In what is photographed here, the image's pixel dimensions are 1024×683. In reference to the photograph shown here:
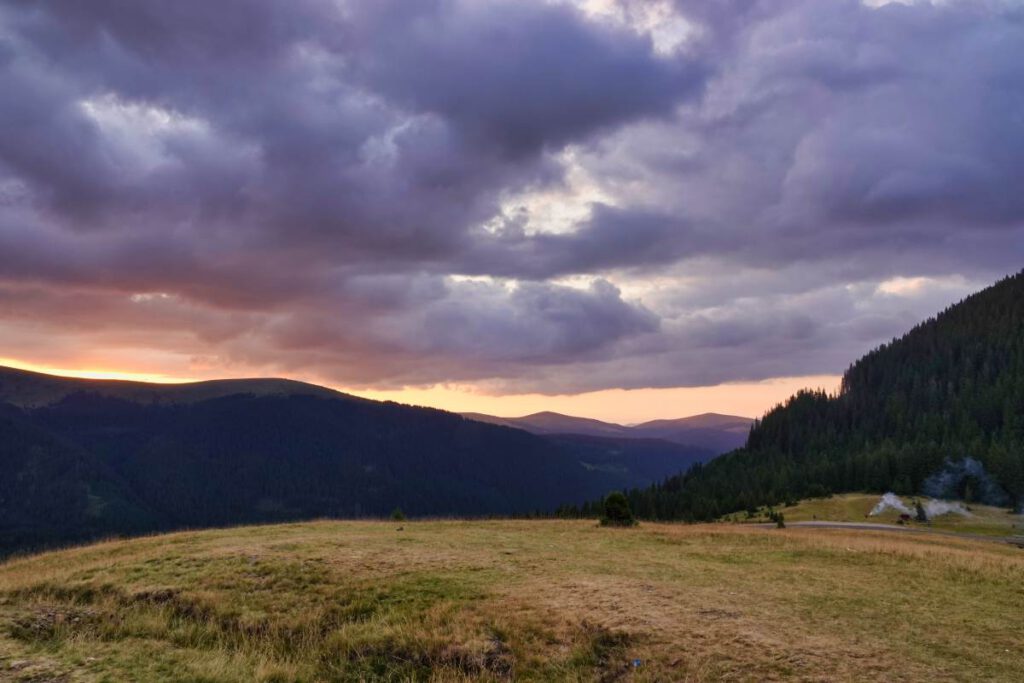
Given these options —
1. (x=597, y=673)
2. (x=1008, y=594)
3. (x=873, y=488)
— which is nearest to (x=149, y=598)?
(x=597, y=673)

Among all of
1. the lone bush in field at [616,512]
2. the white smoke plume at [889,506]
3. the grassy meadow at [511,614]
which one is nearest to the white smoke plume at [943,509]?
the white smoke plume at [889,506]

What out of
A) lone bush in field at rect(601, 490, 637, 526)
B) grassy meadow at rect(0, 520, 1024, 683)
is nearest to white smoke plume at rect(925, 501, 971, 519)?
lone bush in field at rect(601, 490, 637, 526)

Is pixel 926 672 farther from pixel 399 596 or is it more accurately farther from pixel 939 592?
pixel 399 596

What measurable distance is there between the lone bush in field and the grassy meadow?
1302 cm

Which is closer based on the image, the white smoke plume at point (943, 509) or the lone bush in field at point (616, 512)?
the lone bush in field at point (616, 512)

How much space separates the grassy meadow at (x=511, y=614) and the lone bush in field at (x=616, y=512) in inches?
513

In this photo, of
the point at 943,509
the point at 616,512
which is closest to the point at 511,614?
the point at 616,512

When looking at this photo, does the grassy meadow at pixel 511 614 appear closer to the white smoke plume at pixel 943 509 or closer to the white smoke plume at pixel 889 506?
the white smoke plume at pixel 889 506

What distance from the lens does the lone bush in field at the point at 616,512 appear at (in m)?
46.8

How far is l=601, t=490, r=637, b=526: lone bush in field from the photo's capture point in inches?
1842

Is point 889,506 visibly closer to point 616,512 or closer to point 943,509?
point 943,509

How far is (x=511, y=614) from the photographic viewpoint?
21.2 meters

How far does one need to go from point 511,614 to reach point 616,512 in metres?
27.7

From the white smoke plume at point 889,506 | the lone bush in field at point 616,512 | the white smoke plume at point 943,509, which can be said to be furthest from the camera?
the white smoke plume at point 943,509
